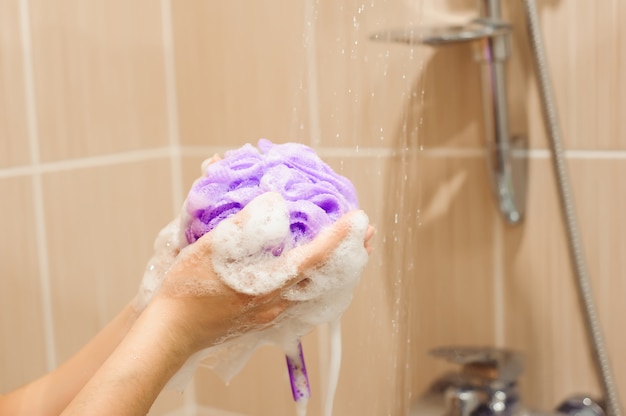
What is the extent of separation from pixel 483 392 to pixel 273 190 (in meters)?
0.44

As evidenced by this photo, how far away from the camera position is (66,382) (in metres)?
0.73

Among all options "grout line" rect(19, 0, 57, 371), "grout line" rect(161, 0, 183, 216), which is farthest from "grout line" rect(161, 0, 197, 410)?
"grout line" rect(19, 0, 57, 371)

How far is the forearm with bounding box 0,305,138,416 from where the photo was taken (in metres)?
0.73

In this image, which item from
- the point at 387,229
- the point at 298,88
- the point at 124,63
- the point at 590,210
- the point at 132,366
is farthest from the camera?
the point at 124,63

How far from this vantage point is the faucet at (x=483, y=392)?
91 cm

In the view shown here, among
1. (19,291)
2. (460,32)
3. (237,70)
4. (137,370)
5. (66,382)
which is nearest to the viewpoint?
(137,370)

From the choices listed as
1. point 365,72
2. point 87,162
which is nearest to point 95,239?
point 87,162

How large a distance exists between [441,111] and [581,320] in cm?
29

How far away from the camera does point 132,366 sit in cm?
56

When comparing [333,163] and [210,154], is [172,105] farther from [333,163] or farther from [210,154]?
[333,163]

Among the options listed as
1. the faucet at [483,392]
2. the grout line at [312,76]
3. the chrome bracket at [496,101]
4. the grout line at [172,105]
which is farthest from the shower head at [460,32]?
the grout line at [172,105]

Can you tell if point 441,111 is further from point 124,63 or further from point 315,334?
point 124,63

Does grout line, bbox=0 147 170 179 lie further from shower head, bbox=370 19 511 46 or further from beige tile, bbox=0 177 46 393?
shower head, bbox=370 19 511 46

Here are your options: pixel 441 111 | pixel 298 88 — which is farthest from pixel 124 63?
pixel 441 111
